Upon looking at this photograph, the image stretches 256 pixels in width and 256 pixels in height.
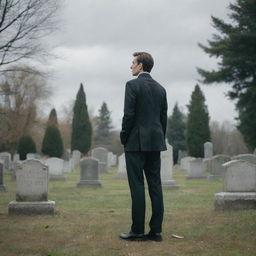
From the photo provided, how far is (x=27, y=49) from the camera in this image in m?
18.2

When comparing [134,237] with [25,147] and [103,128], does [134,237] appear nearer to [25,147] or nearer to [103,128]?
[25,147]

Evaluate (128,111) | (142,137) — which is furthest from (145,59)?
(142,137)

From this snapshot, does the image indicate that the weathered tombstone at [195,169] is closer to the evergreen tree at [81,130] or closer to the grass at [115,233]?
the grass at [115,233]

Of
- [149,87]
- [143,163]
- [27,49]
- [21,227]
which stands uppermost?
[27,49]

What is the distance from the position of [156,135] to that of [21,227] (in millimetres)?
3051

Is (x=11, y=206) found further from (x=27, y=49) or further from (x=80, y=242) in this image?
(x=27, y=49)

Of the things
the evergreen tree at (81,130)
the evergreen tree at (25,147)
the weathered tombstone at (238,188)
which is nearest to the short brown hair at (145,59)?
the weathered tombstone at (238,188)

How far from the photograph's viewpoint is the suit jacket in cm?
607

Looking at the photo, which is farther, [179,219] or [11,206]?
[11,206]

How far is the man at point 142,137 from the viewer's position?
6098 mm

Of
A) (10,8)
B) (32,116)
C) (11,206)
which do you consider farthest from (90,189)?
(32,116)

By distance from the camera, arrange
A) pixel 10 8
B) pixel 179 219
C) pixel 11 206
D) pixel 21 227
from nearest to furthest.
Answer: pixel 21 227 < pixel 179 219 < pixel 11 206 < pixel 10 8

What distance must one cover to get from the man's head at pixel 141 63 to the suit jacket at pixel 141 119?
15 centimetres

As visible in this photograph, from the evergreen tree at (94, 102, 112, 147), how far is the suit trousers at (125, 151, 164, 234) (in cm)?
7218
